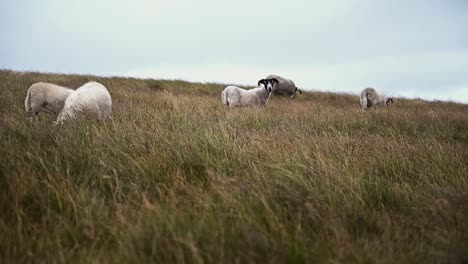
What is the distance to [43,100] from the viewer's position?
7.68m

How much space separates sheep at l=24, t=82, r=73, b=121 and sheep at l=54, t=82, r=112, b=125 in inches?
52.2

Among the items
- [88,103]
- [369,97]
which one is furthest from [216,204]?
[369,97]

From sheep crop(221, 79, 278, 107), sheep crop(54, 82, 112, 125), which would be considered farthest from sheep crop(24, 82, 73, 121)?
sheep crop(221, 79, 278, 107)

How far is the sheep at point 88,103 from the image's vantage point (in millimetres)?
5698

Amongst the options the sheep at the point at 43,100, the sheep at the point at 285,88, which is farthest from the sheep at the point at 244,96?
the sheep at the point at 43,100

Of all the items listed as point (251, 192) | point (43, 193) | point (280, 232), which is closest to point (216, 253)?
point (280, 232)

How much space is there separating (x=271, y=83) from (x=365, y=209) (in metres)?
12.7

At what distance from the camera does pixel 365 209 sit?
2.62 metres

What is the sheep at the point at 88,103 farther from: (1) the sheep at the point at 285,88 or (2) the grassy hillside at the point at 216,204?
(1) the sheep at the point at 285,88

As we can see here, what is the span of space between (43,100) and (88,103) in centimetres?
233

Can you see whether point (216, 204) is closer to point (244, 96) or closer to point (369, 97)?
point (244, 96)

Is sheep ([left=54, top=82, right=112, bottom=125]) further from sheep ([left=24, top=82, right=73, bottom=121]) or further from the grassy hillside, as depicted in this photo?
the grassy hillside

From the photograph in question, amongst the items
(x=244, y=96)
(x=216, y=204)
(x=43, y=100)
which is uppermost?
(x=244, y=96)

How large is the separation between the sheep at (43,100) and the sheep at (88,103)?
1326 millimetres
